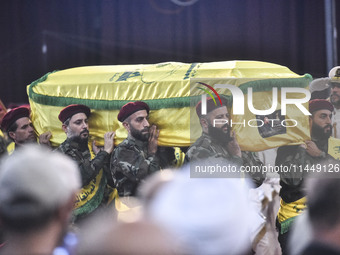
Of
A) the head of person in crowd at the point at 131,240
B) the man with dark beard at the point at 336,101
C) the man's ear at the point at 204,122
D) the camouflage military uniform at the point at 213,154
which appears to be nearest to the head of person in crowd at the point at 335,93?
the man with dark beard at the point at 336,101

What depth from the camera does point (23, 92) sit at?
19.4 feet

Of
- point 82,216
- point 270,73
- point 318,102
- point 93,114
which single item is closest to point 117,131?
point 93,114

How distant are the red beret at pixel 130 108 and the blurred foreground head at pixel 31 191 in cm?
212

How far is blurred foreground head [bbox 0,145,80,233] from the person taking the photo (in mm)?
1378

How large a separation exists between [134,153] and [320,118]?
Result: 4.12ft

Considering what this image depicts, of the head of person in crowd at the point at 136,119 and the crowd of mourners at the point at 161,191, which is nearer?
the crowd of mourners at the point at 161,191

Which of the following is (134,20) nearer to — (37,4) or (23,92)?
(37,4)

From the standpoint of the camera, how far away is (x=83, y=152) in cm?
371

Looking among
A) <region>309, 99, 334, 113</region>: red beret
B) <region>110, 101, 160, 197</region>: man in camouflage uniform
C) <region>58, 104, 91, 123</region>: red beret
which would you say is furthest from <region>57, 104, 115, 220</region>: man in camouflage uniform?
<region>309, 99, 334, 113</region>: red beret

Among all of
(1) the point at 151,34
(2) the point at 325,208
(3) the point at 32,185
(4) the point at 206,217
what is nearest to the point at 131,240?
(4) the point at 206,217

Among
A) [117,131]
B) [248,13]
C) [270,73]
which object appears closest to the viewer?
[270,73]

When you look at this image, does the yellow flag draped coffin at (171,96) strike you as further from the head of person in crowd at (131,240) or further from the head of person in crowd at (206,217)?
the head of person in crowd at (131,240)

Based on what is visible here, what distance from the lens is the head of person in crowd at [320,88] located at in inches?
138

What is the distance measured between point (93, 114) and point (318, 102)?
5.04ft
